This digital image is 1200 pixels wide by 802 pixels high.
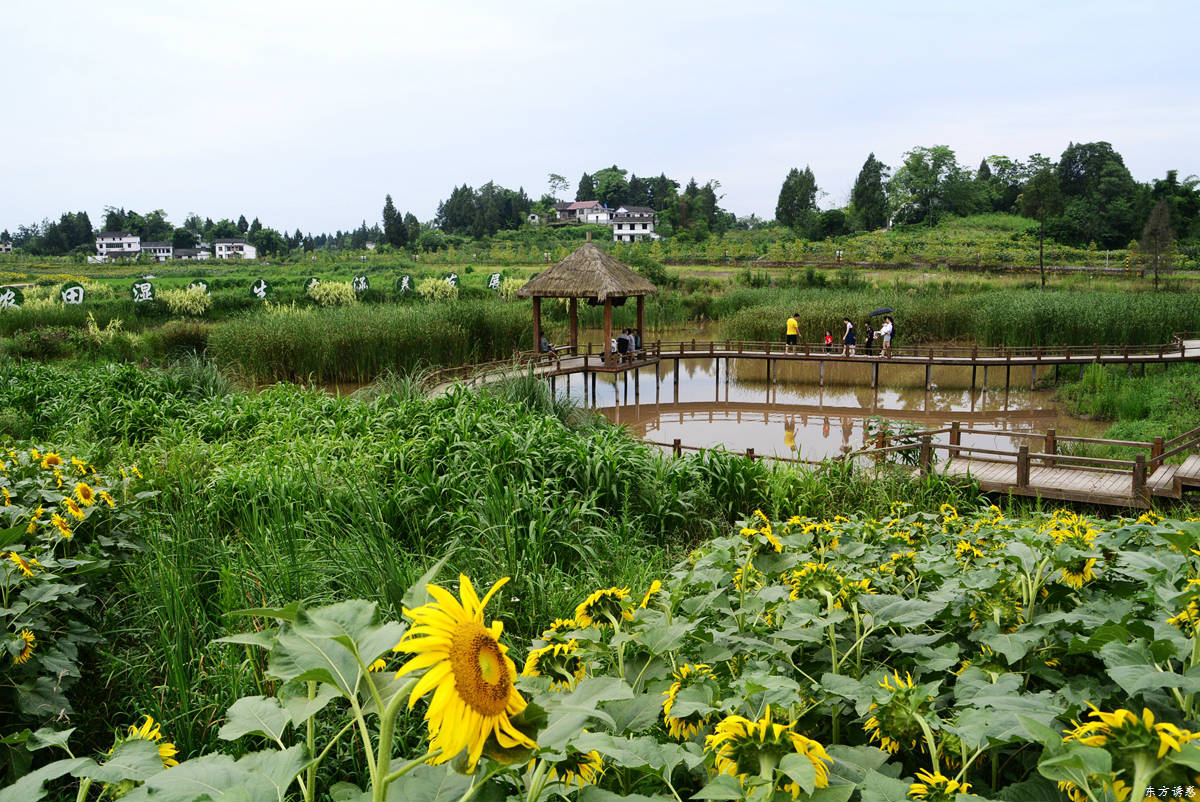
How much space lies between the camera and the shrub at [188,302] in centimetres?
2656

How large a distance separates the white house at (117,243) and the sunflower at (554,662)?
3239 inches

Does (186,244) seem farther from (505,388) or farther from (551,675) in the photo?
(551,675)

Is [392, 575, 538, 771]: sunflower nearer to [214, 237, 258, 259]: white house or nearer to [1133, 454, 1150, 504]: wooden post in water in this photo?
[1133, 454, 1150, 504]: wooden post in water

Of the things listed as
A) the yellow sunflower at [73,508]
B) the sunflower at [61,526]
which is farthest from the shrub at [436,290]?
the sunflower at [61,526]

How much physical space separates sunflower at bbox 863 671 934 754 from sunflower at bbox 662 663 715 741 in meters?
0.35

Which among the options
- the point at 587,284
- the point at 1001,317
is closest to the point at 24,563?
the point at 587,284

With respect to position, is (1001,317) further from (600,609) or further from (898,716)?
(898,716)

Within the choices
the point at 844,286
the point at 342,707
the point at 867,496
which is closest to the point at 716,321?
the point at 844,286

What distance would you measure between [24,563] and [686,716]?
2.57m

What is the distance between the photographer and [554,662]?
76.2 inches

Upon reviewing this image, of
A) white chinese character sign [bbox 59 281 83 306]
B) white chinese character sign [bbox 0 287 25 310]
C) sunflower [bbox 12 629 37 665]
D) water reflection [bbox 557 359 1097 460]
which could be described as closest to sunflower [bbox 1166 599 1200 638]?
sunflower [bbox 12 629 37 665]

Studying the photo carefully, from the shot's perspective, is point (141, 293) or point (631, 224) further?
point (631, 224)

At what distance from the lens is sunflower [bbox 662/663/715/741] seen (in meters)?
1.68

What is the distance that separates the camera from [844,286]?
3466cm
